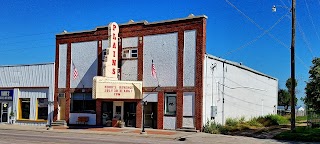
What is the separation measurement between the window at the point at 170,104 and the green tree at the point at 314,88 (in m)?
9.90

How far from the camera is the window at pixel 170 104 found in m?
30.0

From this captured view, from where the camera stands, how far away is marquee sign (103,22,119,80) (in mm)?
31234

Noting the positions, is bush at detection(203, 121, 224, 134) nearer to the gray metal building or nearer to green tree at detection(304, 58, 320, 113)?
green tree at detection(304, 58, 320, 113)

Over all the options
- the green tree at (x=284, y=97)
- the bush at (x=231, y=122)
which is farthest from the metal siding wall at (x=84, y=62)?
the green tree at (x=284, y=97)

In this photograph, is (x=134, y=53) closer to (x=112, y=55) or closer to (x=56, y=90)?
(x=112, y=55)

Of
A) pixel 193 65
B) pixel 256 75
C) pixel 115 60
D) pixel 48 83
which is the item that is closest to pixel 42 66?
pixel 48 83

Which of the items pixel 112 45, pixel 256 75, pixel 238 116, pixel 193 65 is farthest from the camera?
pixel 256 75

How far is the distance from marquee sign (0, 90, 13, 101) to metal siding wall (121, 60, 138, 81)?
1397 cm

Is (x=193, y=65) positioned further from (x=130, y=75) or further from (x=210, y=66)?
(x=130, y=75)

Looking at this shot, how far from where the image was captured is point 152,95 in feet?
101

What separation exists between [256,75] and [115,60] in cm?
1680

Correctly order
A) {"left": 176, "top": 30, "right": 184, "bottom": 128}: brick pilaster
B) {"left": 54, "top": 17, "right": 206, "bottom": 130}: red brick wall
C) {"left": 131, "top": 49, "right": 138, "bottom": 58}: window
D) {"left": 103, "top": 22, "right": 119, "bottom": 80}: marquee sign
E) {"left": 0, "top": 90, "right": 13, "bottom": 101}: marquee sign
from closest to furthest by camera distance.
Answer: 1. {"left": 54, "top": 17, "right": 206, "bottom": 130}: red brick wall
2. {"left": 176, "top": 30, "right": 184, "bottom": 128}: brick pilaster
3. {"left": 103, "top": 22, "right": 119, "bottom": 80}: marquee sign
4. {"left": 131, "top": 49, "right": 138, "bottom": 58}: window
5. {"left": 0, "top": 90, "right": 13, "bottom": 101}: marquee sign

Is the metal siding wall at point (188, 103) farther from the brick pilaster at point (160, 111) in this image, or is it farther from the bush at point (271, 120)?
the bush at point (271, 120)

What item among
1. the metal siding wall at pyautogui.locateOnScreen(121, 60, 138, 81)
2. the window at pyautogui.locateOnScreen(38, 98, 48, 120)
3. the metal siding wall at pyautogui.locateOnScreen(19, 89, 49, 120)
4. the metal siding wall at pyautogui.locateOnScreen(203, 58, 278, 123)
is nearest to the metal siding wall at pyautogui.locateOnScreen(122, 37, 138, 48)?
the metal siding wall at pyautogui.locateOnScreen(121, 60, 138, 81)
